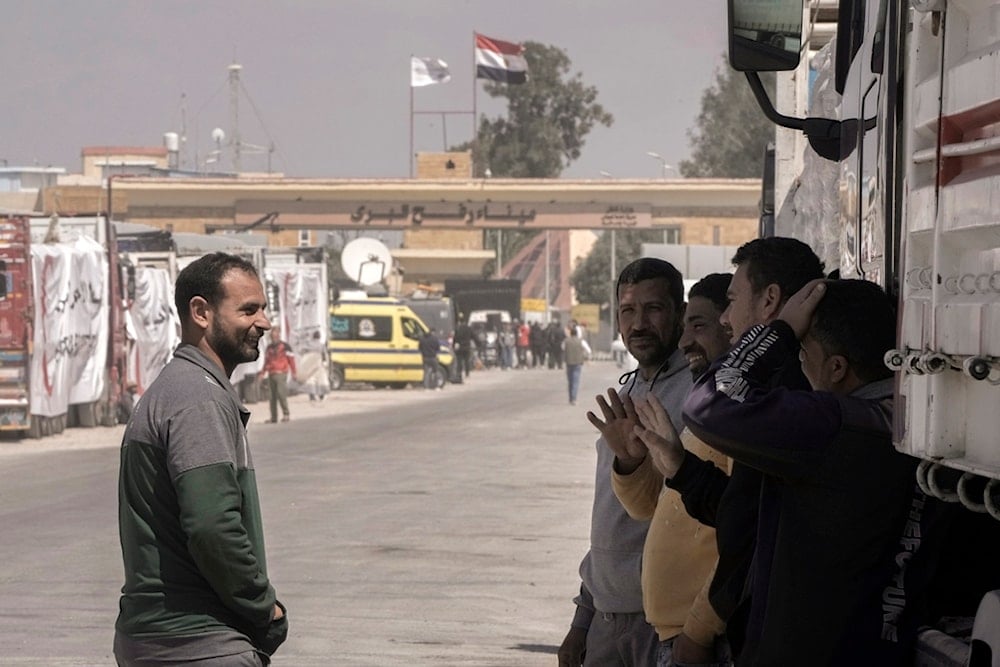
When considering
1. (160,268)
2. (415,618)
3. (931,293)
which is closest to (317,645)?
(415,618)

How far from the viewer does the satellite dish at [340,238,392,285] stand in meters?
52.4

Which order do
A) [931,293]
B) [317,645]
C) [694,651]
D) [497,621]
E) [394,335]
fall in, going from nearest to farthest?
[931,293] → [694,651] → [317,645] → [497,621] → [394,335]

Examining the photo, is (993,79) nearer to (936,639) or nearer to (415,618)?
(936,639)

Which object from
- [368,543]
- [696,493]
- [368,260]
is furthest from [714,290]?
[368,260]

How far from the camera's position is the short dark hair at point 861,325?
3.58 meters

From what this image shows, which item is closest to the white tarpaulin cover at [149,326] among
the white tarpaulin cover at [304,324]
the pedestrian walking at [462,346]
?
the white tarpaulin cover at [304,324]

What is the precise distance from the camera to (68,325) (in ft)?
81.3

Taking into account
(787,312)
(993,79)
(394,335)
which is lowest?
(394,335)

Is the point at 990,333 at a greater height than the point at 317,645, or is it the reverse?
the point at 990,333

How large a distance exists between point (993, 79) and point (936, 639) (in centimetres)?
113

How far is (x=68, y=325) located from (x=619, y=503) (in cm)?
2078

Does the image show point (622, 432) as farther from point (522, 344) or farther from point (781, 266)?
point (522, 344)

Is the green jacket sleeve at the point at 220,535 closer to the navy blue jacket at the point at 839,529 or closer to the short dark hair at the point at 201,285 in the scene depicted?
the short dark hair at the point at 201,285

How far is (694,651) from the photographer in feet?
13.4
